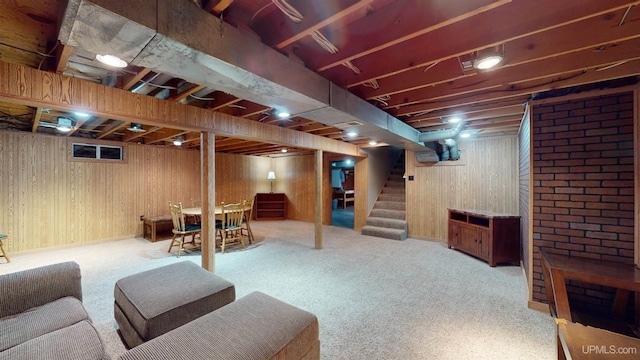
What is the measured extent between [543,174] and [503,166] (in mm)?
2508

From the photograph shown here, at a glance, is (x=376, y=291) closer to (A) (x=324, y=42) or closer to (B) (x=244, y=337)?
(B) (x=244, y=337)

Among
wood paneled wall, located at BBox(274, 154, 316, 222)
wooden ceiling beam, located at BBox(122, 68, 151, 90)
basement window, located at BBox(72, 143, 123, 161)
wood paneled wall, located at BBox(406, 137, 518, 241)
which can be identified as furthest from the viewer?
wood paneled wall, located at BBox(274, 154, 316, 222)

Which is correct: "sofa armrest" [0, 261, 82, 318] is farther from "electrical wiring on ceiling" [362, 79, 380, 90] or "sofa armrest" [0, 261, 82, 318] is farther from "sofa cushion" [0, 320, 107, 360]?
"electrical wiring on ceiling" [362, 79, 380, 90]

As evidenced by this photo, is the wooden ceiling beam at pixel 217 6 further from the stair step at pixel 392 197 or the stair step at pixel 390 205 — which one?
the stair step at pixel 392 197

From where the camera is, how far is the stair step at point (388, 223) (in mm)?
5766

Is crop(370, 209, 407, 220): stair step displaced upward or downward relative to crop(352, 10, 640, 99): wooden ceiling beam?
downward

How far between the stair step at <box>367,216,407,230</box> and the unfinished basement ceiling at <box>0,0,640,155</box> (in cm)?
359

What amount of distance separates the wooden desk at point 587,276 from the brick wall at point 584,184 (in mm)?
137

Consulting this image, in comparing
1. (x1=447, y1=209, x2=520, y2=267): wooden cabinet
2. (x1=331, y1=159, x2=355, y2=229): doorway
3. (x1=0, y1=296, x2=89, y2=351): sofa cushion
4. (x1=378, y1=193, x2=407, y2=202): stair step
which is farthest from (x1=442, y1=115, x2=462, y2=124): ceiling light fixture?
(x1=331, y1=159, x2=355, y2=229): doorway

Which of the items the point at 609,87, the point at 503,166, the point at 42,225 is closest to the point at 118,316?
the point at 42,225

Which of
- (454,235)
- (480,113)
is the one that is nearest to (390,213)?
(454,235)

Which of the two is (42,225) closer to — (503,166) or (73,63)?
(73,63)

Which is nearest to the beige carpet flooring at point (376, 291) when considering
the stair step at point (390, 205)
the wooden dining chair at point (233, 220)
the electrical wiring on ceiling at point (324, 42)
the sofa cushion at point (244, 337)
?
the wooden dining chair at point (233, 220)

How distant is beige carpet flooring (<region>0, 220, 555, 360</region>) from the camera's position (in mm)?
2021
